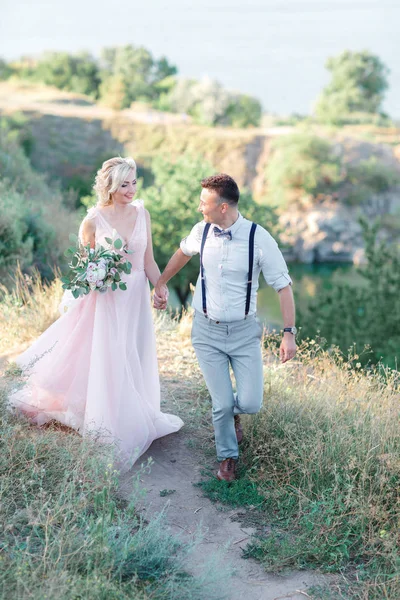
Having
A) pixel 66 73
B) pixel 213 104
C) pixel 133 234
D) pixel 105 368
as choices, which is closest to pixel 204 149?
pixel 213 104

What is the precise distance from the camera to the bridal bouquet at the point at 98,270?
4609 mm

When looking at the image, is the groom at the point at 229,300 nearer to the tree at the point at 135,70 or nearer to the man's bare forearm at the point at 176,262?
the man's bare forearm at the point at 176,262

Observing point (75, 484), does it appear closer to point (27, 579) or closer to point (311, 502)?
point (27, 579)

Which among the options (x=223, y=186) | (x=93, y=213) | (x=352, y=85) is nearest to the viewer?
(x=223, y=186)

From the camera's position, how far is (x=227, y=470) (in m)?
4.64

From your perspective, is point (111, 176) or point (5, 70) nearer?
point (111, 176)

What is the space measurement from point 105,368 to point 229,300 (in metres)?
1.09

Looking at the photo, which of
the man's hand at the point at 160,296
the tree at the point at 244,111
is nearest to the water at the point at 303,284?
the man's hand at the point at 160,296

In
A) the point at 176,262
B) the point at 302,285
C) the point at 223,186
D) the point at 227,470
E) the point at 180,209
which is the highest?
the point at 223,186


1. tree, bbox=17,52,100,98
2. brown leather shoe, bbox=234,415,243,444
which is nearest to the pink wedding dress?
brown leather shoe, bbox=234,415,243,444

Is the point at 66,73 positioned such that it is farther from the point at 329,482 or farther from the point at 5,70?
the point at 329,482

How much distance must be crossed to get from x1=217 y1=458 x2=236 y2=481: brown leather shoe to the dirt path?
0.20 metres

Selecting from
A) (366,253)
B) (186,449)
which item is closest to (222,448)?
(186,449)

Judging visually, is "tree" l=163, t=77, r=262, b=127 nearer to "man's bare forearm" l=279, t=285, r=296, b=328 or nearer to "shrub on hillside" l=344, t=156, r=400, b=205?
"shrub on hillside" l=344, t=156, r=400, b=205
